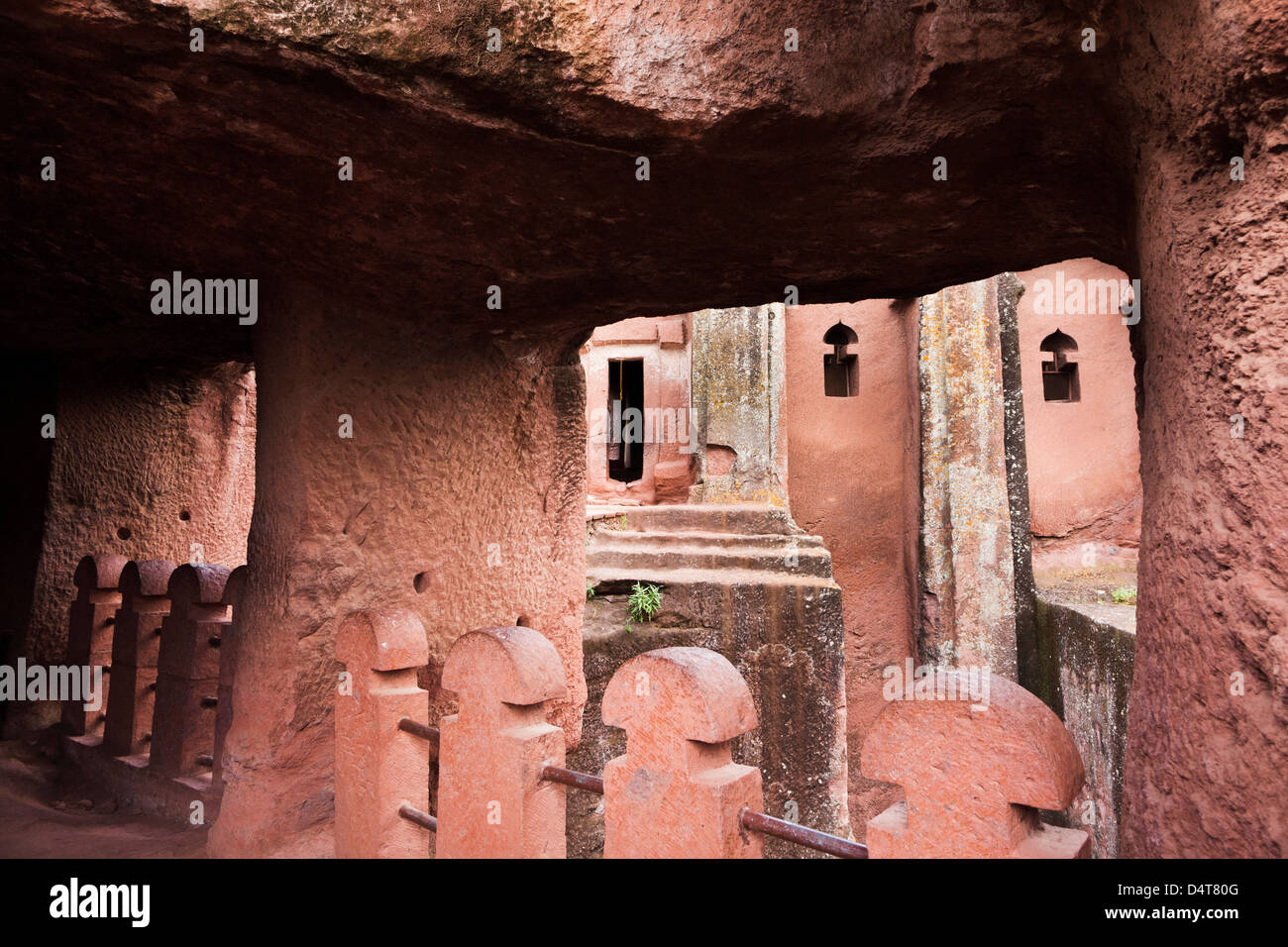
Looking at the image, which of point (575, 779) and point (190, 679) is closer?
point (575, 779)

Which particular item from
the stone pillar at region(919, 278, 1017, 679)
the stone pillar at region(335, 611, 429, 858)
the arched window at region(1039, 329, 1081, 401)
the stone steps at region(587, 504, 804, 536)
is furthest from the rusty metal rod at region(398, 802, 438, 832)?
the arched window at region(1039, 329, 1081, 401)

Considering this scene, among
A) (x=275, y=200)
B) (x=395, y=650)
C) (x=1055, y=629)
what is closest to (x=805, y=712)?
(x=1055, y=629)

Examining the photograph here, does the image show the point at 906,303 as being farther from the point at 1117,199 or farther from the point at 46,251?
the point at 46,251

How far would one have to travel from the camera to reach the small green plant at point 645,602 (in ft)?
20.2

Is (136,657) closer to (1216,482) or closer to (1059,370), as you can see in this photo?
(1216,482)

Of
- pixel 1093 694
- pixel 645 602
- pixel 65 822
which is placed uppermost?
pixel 645 602

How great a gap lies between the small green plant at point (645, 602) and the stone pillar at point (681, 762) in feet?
14.2

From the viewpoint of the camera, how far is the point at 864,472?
8219 mm

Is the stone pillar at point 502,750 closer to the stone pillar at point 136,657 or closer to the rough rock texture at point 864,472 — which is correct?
the stone pillar at point 136,657

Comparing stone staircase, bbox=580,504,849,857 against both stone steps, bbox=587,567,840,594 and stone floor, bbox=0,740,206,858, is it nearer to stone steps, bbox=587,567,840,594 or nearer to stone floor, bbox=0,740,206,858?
stone steps, bbox=587,567,840,594

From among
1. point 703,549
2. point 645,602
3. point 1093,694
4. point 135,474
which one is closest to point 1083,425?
point 1093,694

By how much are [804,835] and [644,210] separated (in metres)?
1.32

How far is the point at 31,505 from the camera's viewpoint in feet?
Result: 12.3

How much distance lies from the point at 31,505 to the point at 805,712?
4661mm
